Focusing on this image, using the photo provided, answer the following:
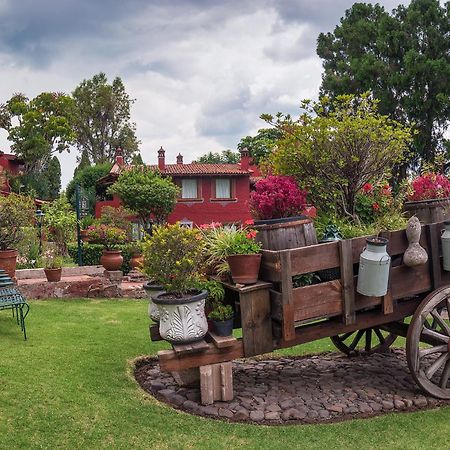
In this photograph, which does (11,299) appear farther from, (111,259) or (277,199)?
(111,259)

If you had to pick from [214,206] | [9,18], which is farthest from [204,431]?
[214,206]

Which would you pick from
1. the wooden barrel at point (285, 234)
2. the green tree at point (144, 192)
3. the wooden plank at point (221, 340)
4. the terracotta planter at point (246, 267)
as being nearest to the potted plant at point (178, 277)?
the wooden plank at point (221, 340)

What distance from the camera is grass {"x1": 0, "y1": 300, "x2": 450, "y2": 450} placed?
3.92 metres

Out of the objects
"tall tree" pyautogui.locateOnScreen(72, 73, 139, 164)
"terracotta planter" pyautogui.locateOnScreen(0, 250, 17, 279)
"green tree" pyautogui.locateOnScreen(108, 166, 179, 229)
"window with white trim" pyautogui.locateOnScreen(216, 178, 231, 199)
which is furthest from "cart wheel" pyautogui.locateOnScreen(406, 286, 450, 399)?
"tall tree" pyautogui.locateOnScreen(72, 73, 139, 164)

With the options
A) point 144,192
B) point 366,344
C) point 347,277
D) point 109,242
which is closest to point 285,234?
point 347,277

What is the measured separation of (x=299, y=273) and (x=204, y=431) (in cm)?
152

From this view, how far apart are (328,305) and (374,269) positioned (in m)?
0.52

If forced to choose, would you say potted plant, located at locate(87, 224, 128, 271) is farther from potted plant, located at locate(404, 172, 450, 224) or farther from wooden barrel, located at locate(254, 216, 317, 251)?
wooden barrel, located at locate(254, 216, 317, 251)

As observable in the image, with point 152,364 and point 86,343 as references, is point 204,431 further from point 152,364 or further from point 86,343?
point 86,343

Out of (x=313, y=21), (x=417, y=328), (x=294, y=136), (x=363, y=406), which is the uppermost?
(x=313, y=21)

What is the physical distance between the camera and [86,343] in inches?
256

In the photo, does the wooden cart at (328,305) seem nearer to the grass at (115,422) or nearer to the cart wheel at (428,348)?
the cart wheel at (428,348)

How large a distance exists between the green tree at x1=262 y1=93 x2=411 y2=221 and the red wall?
23.6 meters

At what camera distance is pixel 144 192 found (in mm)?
18047
